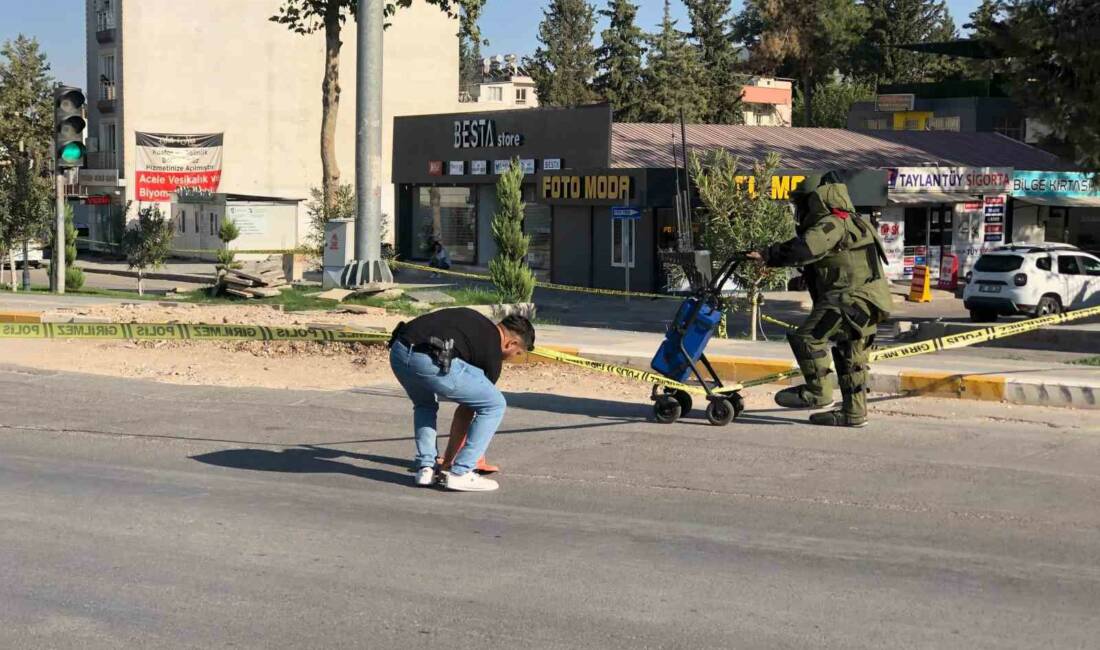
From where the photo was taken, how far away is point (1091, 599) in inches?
236

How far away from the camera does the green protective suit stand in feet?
32.0

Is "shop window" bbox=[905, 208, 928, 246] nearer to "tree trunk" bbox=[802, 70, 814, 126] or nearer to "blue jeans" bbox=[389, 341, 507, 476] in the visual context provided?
"blue jeans" bbox=[389, 341, 507, 476]

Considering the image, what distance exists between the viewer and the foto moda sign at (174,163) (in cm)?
6234

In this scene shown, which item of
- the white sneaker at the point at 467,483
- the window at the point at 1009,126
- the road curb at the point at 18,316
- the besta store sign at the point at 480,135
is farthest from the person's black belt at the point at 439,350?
the window at the point at 1009,126

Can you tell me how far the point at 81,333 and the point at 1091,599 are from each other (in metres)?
8.98

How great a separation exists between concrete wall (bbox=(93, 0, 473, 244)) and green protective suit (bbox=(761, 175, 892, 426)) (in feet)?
179

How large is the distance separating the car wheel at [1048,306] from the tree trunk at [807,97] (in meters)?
Answer: 62.3

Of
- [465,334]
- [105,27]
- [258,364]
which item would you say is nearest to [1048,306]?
[258,364]

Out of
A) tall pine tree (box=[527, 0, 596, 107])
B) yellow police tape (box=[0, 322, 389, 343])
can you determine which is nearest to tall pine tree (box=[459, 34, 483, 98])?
tall pine tree (box=[527, 0, 596, 107])

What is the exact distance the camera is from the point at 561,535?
7199 mm

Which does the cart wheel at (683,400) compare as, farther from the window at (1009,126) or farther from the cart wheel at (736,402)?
the window at (1009,126)

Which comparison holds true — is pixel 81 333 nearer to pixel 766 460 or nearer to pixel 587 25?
pixel 766 460

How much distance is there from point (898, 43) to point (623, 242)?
68.6 m

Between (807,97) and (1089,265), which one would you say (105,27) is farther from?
(1089,265)
